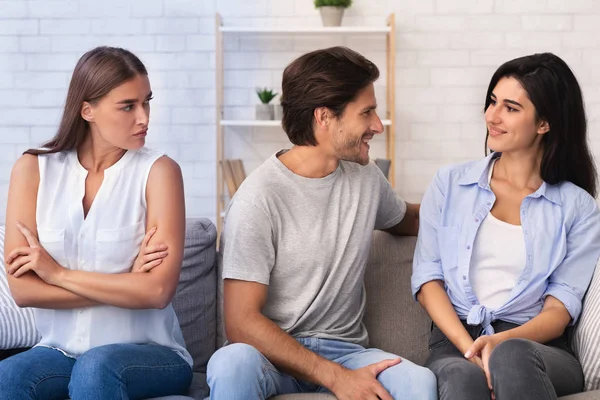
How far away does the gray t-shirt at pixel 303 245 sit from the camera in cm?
222

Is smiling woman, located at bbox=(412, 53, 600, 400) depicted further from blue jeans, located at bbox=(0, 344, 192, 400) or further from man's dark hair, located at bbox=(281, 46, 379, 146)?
blue jeans, located at bbox=(0, 344, 192, 400)

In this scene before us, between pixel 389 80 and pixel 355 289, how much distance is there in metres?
2.97

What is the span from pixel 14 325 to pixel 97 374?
18.9 inches

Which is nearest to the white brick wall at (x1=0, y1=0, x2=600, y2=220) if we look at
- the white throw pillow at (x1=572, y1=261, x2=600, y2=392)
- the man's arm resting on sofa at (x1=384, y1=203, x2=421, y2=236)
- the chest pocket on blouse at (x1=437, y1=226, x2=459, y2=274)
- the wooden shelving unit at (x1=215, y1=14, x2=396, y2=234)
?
the wooden shelving unit at (x1=215, y1=14, x2=396, y2=234)

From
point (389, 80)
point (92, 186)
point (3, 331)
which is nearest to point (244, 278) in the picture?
point (92, 186)

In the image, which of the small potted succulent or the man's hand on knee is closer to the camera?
the man's hand on knee

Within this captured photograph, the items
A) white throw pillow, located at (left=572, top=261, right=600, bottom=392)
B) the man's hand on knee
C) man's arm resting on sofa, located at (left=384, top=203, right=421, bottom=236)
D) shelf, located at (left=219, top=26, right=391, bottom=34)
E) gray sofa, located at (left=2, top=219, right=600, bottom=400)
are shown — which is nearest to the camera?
the man's hand on knee

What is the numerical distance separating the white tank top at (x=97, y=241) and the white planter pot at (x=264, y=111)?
8.78 feet

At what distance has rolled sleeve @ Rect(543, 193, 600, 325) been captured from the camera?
2.25 metres

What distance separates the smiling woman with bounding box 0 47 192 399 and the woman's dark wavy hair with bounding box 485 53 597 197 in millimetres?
978

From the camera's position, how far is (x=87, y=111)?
2234 mm

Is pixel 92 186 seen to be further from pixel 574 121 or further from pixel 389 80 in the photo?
pixel 389 80

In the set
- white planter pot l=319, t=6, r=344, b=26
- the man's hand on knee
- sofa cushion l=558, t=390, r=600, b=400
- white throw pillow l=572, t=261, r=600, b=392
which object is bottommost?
sofa cushion l=558, t=390, r=600, b=400

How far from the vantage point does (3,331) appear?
2301mm
